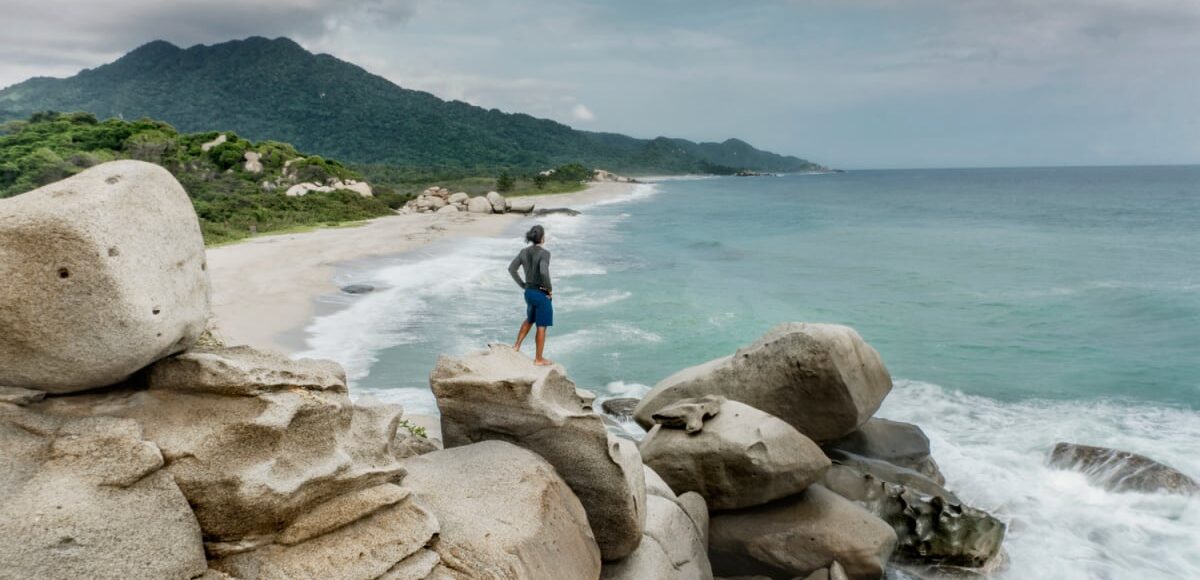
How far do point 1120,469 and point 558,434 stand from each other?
9.44 m

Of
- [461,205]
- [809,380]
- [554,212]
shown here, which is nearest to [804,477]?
[809,380]

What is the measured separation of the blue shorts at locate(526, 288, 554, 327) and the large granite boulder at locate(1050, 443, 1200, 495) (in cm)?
793

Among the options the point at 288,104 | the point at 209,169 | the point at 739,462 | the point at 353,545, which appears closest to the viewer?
the point at 353,545

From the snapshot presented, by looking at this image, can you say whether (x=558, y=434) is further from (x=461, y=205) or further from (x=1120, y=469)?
(x=461, y=205)

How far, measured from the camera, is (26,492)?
13.4ft

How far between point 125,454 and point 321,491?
3.53 feet

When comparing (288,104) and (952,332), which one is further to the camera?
(288,104)

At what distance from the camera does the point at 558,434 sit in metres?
6.67

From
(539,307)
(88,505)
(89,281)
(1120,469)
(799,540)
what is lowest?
(1120,469)

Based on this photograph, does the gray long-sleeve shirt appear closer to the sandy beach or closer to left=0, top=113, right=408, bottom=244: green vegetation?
the sandy beach

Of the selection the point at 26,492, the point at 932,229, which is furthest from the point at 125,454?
the point at 932,229

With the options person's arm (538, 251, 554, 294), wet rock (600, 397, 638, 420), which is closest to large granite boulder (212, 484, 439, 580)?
person's arm (538, 251, 554, 294)

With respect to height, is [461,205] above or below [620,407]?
above

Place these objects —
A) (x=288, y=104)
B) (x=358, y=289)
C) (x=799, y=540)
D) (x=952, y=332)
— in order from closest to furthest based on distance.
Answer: (x=799, y=540), (x=952, y=332), (x=358, y=289), (x=288, y=104)
